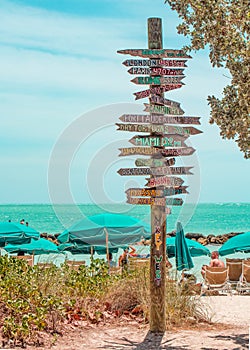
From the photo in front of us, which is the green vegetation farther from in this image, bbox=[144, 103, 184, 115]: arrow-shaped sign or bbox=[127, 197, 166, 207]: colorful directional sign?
bbox=[144, 103, 184, 115]: arrow-shaped sign

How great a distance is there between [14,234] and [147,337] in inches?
433

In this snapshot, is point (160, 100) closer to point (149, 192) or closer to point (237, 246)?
point (149, 192)

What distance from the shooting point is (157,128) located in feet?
28.4

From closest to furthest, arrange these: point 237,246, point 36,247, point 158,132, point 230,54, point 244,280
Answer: point 230,54, point 158,132, point 244,280, point 237,246, point 36,247

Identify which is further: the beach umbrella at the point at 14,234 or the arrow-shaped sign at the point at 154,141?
the beach umbrella at the point at 14,234

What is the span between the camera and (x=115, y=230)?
52.4 ft

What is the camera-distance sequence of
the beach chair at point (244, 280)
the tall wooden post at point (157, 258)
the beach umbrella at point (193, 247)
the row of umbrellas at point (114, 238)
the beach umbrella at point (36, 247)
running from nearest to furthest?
the tall wooden post at point (157, 258)
the row of umbrellas at point (114, 238)
the beach chair at point (244, 280)
the beach umbrella at point (193, 247)
the beach umbrella at point (36, 247)

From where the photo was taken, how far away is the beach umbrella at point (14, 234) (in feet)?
62.1

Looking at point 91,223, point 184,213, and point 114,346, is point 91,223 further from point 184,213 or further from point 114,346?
point 114,346

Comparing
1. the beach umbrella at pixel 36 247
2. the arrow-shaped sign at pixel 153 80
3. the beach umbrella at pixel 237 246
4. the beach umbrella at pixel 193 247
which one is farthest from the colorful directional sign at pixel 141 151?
the beach umbrella at pixel 36 247

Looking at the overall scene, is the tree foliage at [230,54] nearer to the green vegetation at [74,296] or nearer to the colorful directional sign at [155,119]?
the colorful directional sign at [155,119]

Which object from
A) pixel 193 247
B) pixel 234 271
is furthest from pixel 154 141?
pixel 234 271

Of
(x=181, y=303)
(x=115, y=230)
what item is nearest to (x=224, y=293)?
(x=115, y=230)

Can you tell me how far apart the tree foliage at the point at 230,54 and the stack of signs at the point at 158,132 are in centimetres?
Answer: 113
